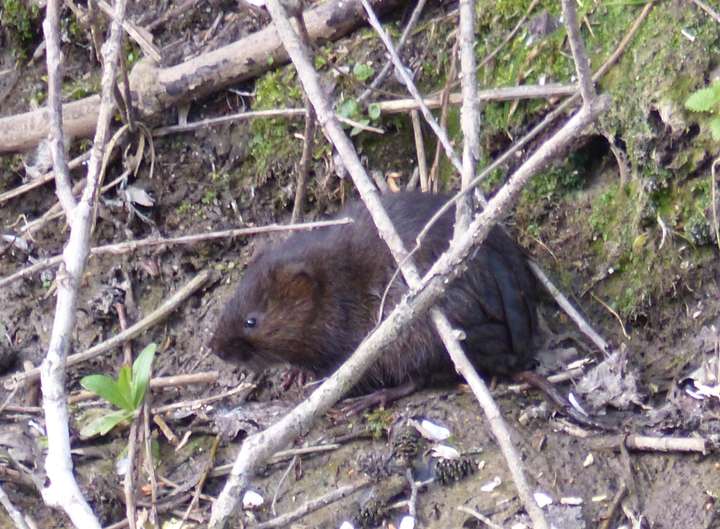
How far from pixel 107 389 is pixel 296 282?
0.85 meters

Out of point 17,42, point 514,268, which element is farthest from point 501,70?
point 17,42

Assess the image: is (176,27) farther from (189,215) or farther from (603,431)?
(603,431)

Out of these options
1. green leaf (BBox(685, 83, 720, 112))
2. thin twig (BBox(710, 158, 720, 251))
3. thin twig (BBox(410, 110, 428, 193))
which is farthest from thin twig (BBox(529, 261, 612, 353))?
green leaf (BBox(685, 83, 720, 112))

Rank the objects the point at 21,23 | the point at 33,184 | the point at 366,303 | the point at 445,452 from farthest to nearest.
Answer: the point at 21,23 < the point at 33,184 < the point at 366,303 < the point at 445,452

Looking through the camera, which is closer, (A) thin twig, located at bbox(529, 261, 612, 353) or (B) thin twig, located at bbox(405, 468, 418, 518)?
(B) thin twig, located at bbox(405, 468, 418, 518)

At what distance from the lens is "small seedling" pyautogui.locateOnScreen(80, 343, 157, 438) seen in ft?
15.5

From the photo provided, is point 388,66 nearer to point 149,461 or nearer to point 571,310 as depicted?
point 571,310

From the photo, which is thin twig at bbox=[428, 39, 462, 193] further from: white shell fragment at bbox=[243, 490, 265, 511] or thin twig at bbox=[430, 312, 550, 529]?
white shell fragment at bbox=[243, 490, 265, 511]

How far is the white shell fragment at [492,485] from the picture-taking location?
4.09 meters

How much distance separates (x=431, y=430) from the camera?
4340 mm

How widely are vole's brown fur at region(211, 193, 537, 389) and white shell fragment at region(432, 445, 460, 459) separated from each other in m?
0.43

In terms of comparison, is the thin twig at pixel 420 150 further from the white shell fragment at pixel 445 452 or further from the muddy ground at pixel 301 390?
the white shell fragment at pixel 445 452

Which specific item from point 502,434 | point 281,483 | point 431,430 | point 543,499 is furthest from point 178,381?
point 502,434

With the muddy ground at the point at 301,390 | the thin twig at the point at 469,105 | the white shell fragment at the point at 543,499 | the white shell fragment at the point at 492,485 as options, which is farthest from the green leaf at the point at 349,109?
the white shell fragment at the point at 543,499
